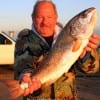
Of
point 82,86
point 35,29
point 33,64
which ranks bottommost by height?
point 82,86

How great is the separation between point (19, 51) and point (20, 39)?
143 mm

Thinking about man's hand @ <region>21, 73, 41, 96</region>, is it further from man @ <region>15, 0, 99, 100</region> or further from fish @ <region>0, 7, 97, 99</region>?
man @ <region>15, 0, 99, 100</region>

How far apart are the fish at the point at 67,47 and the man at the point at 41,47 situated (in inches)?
6.9

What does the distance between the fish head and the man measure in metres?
0.30

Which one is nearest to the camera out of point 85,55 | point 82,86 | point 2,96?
point 85,55

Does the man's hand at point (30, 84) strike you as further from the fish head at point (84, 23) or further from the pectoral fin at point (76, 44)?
the fish head at point (84, 23)

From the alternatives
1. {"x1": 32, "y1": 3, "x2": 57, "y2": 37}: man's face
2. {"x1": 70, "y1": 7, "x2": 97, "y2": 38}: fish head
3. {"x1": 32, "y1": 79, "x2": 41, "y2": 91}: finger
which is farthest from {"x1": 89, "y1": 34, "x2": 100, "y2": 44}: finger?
{"x1": 32, "y1": 79, "x2": 41, "y2": 91}: finger

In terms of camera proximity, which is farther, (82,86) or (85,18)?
(82,86)

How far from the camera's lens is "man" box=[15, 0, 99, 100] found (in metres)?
5.16

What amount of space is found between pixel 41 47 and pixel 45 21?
0.30 meters

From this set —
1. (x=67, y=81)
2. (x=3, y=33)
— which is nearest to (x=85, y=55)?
(x=67, y=81)

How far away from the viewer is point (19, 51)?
5309 millimetres

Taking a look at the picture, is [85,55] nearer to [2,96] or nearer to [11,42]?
[2,96]

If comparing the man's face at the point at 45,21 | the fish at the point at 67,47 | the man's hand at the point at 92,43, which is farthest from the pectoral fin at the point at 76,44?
the man's face at the point at 45,21
